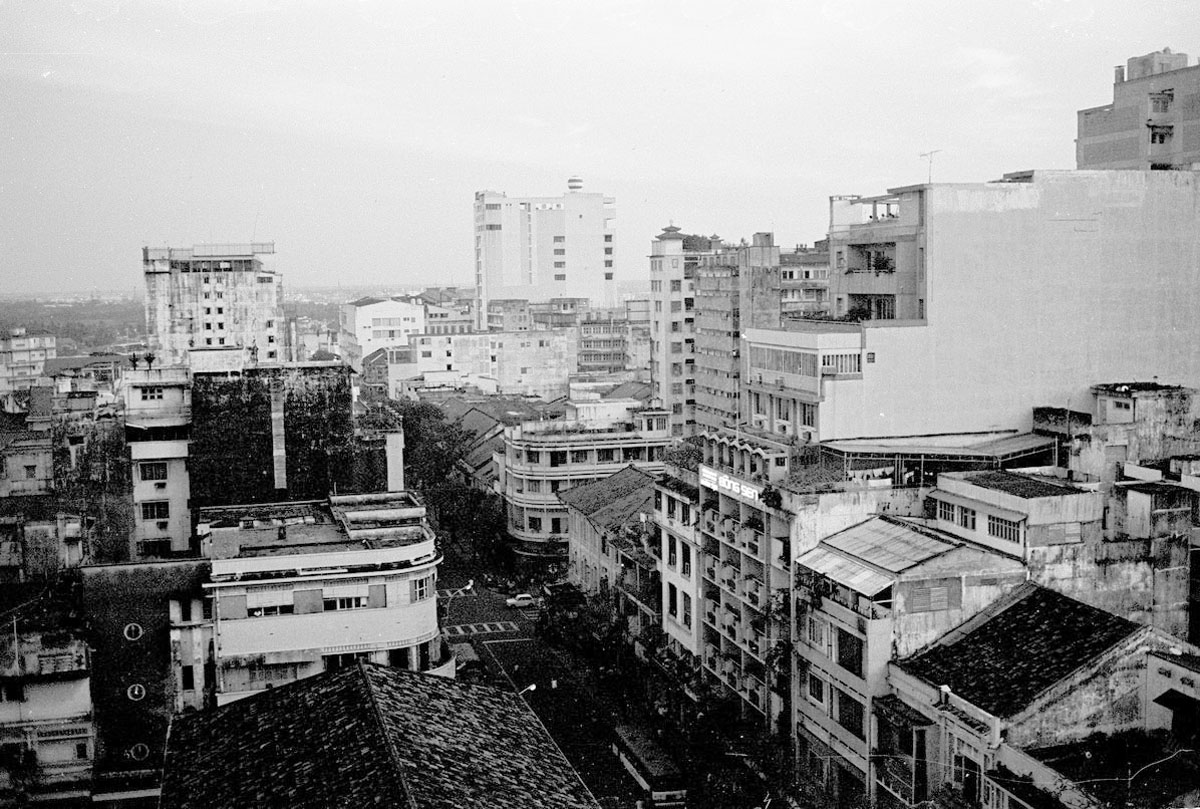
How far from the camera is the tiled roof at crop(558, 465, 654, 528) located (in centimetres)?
3544

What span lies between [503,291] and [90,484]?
7556 centimetres

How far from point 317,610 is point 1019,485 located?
37.7 feet

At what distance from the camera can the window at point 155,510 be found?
2975cm

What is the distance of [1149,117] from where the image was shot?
40062mm

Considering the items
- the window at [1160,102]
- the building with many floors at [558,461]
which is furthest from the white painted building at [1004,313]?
the building with many floors at [558,461]

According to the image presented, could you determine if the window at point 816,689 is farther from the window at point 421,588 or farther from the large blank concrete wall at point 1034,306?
the window at point 421,588

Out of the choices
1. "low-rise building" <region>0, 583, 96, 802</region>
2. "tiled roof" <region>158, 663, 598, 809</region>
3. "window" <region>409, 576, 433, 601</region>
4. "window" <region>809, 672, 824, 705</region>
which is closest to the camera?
"tiled roof" <region>158, 663, 598, 809</region>

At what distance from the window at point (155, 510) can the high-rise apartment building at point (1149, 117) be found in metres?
27.8

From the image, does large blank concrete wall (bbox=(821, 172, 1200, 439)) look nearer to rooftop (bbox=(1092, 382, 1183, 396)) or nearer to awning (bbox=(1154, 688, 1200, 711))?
rooftop (bbox=(1092, 382, 1183, 396))

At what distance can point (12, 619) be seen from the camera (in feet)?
72.3

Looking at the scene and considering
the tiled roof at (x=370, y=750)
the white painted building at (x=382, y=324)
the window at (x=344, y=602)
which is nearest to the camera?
the tiled roof at (x=370, y=750)

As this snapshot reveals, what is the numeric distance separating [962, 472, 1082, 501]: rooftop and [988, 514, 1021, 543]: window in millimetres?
448

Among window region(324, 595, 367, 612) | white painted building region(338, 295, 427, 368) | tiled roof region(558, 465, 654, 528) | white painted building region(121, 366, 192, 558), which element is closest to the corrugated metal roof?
window region(324, 595, 367, 612)

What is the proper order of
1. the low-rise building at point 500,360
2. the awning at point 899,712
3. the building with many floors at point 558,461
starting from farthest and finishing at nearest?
the low-rise building at point 500,360 < the building with many floors at point 558,461 < the awning at point 899,712
